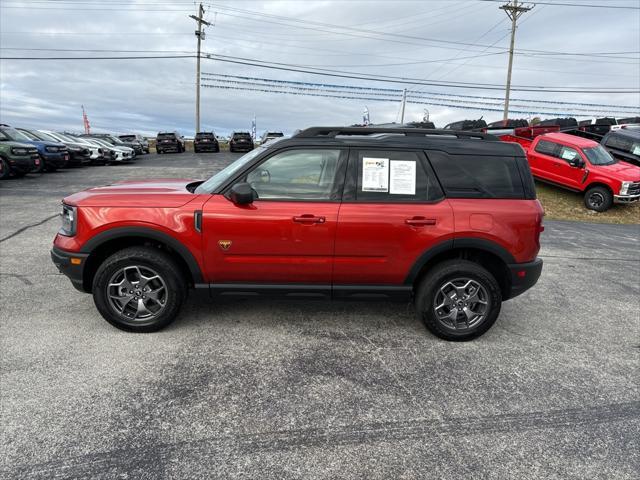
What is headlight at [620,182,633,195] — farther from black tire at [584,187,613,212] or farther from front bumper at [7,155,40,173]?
front bumper at [7,155,40,173]

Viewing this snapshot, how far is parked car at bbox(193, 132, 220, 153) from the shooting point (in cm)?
3112

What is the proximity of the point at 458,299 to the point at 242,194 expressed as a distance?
209cm

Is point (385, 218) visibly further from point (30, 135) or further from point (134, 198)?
point (30, 135)

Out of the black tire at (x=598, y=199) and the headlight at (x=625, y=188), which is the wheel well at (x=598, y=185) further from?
the headlight at (x=625, y=188)

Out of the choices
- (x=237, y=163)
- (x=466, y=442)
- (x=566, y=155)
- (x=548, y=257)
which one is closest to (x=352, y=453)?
(x=466, y=442)

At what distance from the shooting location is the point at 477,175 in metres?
3.61

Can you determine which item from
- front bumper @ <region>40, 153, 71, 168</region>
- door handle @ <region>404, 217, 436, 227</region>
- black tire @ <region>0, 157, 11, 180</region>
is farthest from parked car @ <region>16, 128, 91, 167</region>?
door handle @ <region>404, 217, 436, 227</region>

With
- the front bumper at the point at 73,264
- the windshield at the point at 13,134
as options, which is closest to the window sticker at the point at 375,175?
the front bumper at the point at 73,264

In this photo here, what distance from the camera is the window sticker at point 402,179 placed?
3.55 metres

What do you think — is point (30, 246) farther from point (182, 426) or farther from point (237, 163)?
point (182, 426)

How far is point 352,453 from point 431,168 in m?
2.37

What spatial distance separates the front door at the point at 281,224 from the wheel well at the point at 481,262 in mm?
909

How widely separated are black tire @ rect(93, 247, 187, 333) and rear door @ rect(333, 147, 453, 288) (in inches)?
55.0

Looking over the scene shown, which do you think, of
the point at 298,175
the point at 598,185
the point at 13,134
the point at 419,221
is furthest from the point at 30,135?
the point at 598,185
